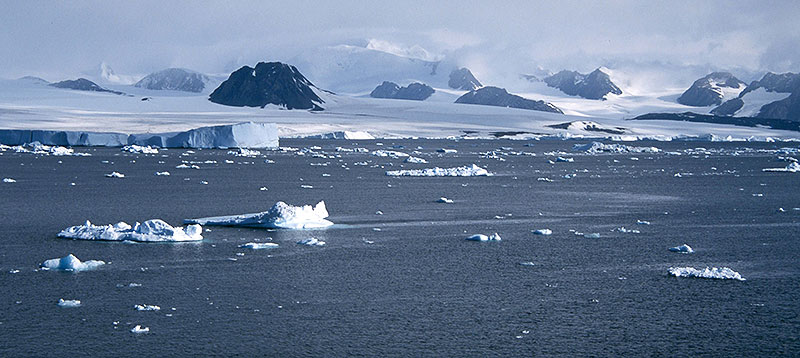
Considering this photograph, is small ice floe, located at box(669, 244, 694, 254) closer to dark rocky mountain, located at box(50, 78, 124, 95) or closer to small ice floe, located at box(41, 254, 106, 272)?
small ice floe, located at box(41, 254, 106, 272)

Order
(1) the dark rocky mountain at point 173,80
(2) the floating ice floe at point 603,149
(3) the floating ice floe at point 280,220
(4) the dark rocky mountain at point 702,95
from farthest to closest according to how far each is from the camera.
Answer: (1) the dark rocky mountain at point 173,80 < (4) the dark rocky mountain at point 702,95 < (2) the floating ice floe at point 603,149 < (3) the floating ice floe at point 280,220

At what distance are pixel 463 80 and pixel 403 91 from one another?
29890 mm

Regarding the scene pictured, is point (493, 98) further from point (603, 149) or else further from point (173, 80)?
point (603, 149)

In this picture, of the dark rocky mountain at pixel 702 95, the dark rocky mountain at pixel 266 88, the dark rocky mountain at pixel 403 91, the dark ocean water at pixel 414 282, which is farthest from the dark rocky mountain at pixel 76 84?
the dark ocean water at pixel 414 282

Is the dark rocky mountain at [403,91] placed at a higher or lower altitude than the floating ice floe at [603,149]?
higher

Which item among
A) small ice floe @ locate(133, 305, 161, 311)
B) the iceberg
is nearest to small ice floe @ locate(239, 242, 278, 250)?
the iceberg

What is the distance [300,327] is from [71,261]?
13.1 ft

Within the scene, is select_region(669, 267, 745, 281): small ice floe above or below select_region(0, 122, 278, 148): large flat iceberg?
below

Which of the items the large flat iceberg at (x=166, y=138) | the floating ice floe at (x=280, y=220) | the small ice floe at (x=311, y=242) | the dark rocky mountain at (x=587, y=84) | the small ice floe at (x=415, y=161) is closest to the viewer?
the small ice floe at (x=311, y=242)

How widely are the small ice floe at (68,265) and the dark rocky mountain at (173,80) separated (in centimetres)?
15681

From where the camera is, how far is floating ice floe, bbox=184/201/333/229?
51.5ft

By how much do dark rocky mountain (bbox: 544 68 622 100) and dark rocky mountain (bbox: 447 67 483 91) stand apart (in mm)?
18043

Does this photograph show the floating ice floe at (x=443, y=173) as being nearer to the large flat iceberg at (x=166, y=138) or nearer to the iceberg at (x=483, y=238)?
the iceberg at (x=483, y=238)

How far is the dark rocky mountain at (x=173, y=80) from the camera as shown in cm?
16825
